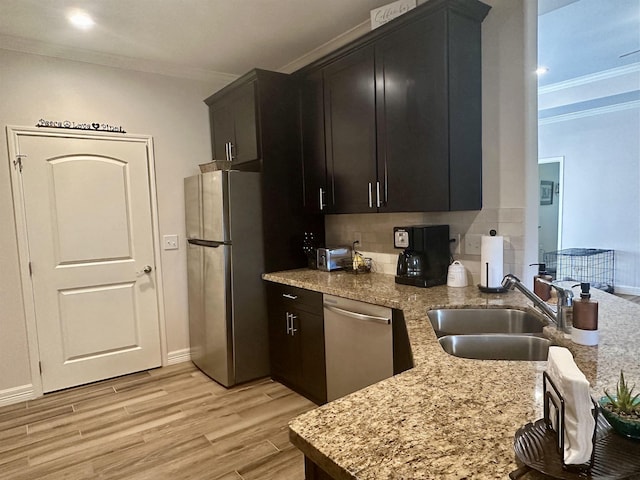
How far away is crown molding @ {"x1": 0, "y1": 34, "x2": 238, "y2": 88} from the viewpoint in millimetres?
2977

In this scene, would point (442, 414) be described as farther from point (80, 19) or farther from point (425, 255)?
point (80, 19)

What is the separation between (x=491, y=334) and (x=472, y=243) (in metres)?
0.90

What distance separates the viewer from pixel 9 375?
3.04 meters

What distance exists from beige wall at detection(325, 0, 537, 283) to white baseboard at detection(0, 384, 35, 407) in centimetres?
343

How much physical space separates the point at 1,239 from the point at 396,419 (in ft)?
10.8

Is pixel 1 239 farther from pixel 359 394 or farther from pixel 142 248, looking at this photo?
pixel 359 394

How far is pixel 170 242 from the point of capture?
12.0 feet

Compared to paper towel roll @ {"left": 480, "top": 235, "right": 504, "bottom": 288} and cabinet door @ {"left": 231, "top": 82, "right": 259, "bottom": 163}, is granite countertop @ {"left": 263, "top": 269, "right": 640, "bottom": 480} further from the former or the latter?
cabinet door @ {"left": 231, "top": 82, "right": 259, "bottom": 163}

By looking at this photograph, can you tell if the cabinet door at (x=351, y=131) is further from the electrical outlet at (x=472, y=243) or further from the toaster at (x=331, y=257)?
the electrical outlet at (x=472, y=243)

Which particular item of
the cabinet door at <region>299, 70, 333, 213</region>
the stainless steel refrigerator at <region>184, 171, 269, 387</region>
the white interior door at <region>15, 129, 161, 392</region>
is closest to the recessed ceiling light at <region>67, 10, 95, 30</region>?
the white interior door at <region>15, 129, 161, 392</region>

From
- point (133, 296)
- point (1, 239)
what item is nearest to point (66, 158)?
point (1, 239)

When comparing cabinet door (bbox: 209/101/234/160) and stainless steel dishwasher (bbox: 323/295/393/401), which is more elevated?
cabinet door (bbox: 209/101/234/160)

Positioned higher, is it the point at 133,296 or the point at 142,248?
the point at 142,248

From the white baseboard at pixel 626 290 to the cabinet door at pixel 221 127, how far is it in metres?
A: 5.63
